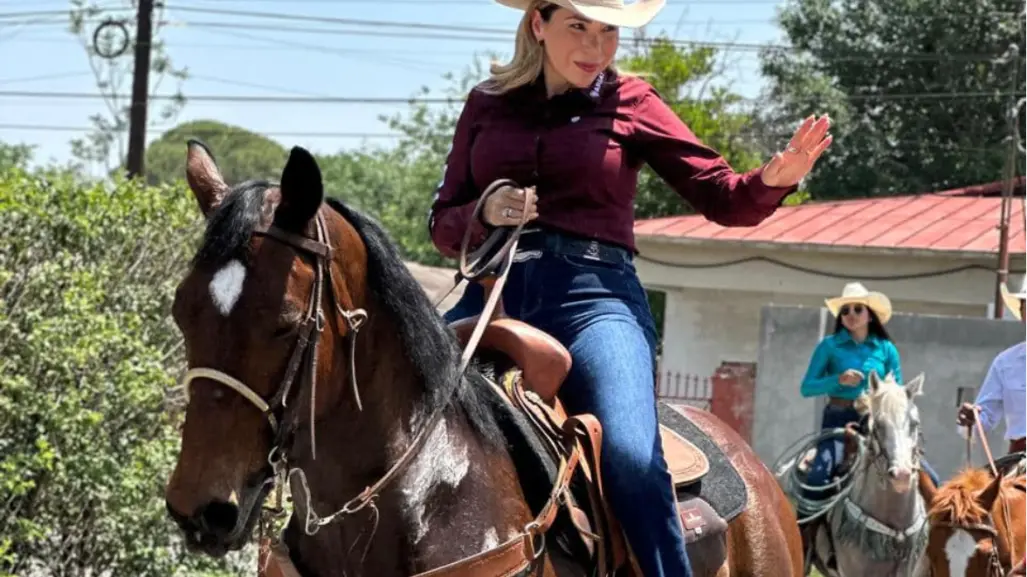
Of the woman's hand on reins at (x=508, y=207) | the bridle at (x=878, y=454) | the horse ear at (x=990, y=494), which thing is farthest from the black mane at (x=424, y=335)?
the bridle at (x=878, y=454)

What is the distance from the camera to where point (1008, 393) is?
25.9 feet

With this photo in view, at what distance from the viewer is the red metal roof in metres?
20.5

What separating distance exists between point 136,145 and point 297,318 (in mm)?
21263

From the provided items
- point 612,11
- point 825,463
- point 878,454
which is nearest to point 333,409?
point 612,11

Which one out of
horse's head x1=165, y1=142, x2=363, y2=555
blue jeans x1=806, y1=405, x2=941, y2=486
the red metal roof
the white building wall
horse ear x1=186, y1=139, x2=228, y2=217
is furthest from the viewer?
the white building wall

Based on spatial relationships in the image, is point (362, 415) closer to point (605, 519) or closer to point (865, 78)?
point (605, 519)

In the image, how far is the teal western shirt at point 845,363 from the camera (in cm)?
1063

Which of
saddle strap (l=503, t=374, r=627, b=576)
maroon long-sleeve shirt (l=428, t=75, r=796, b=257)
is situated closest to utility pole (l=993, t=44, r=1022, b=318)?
maroon long-sleeve shirt (l=428, t=75, r=796, b=257)

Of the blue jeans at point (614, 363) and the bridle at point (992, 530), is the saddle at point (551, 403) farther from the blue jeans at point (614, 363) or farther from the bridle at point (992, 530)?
the bridle at point (992, 530)

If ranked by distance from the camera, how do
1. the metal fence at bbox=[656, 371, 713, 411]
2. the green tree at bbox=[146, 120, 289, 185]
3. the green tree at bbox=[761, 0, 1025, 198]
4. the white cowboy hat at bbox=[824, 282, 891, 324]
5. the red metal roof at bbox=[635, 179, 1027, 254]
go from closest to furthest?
the white cowboy hat at bbox=[824, 282, 891, 324], the red metal roof at bbox=[635, 179, 1027, 254], the metal fence at bbox=[656, 371, 713, 411], the green tree at bbox=[761, 0, 1025, 198], the green tree at bbox=[146, 120, 289, 185]

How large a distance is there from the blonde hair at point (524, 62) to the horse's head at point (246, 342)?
1.13m

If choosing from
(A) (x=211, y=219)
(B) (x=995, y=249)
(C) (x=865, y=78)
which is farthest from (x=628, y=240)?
(C) (x=865, y=78)

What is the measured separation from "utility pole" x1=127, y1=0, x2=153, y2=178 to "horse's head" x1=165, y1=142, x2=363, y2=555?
20.8m

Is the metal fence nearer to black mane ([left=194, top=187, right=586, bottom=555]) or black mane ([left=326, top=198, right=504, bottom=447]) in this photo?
black mane ([left=194, top=187, right=586, bottom=555])
